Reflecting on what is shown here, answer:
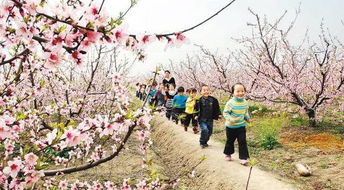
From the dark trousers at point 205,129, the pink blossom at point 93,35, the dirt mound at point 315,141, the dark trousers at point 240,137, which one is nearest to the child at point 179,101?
the dark trousers at point 205,129

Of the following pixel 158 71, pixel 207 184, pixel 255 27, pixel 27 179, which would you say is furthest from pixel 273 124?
pixel 27 179

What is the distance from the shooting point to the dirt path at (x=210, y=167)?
20.0 feet

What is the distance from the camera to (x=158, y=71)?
10.9 ft

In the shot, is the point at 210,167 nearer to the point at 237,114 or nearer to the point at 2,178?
the point at 237,114

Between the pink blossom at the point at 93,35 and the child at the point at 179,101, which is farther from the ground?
the pink blossom at the point at 93,35

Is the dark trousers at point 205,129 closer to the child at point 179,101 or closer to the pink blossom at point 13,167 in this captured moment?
the child at point 179,101

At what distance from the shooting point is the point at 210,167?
7.43 meters

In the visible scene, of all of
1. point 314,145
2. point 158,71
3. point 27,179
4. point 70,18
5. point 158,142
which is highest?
point 70,18

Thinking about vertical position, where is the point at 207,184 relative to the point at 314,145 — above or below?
below

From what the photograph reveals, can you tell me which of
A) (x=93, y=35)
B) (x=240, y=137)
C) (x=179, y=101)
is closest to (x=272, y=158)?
(x=240, y=137)

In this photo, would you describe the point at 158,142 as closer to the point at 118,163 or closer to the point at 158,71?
the point at 118,163

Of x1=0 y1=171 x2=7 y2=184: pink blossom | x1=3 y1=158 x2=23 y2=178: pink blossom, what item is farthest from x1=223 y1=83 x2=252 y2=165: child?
x1=3 y1=158 x2=23 y2=178: pink blossom

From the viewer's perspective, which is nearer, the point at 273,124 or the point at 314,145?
the point at 314,145

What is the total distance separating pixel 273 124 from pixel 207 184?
15.2ft
